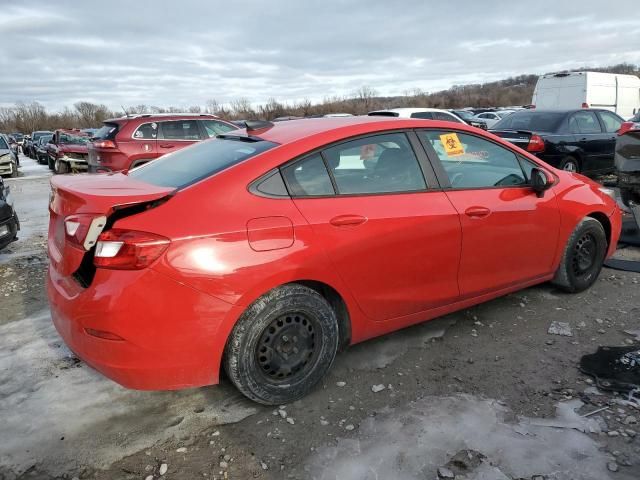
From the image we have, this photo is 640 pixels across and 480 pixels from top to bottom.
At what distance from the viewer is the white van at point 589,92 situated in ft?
49.4

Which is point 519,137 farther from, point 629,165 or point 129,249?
point 129,249

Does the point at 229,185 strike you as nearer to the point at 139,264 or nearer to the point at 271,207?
the point at 271,207

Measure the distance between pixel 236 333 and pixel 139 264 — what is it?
62 centimetres

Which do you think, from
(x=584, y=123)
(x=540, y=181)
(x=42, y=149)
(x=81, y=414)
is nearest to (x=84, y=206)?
(x=81, y=414)

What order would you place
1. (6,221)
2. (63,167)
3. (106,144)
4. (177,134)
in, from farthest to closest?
(63,167) < (177,134) < (106,144) < (6,221)

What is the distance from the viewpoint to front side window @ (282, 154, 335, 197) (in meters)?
2.78

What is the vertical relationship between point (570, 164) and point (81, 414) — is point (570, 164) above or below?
above

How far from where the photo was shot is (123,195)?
2512 mm

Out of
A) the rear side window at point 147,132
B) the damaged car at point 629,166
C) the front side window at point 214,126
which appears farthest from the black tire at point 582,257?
the rear side window at point 147,132

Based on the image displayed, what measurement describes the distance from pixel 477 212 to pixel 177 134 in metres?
8.73

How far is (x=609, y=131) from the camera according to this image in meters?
10.2

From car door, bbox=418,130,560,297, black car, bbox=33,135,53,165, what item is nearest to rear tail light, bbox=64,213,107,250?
car door, bbox=418,130,560,297

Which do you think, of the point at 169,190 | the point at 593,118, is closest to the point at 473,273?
the point at 169,190

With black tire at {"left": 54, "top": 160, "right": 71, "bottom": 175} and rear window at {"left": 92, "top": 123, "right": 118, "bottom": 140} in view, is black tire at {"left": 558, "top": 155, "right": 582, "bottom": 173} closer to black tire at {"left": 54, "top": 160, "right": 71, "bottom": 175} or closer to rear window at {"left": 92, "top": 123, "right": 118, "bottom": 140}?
rear window at {"left": 92, "top": 123, "right": 118, "bottom": 140}
